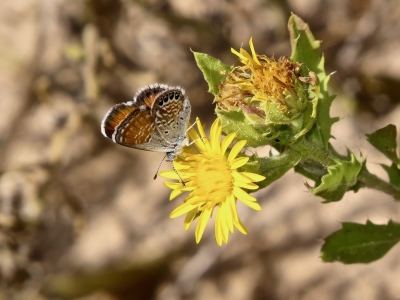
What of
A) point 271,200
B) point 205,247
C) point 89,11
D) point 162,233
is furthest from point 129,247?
point 89,11

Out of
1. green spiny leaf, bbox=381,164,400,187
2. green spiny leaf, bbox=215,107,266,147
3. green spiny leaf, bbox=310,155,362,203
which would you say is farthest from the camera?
green spiny leaf, bbox=381,164,400,187

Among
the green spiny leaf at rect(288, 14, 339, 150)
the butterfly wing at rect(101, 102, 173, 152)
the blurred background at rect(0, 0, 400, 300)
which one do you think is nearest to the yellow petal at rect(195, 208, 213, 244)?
the butterfly wing at rect(101, 102, 173, 152)

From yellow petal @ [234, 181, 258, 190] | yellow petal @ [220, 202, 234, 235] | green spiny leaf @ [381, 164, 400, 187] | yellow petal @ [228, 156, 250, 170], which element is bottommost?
green spiny leaf @ [381, 164, 400, 187]

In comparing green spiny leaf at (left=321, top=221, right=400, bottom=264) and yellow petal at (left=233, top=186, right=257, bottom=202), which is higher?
yellow petal at (left=233, top=186, right=257, bottom=202)

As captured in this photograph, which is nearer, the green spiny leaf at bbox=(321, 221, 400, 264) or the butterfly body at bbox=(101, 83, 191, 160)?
the butterfly body at bbox=(101, 83, 191, 160)

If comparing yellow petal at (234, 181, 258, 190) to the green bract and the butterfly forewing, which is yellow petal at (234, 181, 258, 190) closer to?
the green bract

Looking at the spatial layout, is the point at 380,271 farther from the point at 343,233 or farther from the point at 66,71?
the point at 66,71

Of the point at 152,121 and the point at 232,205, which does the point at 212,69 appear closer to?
the point at 152,121
